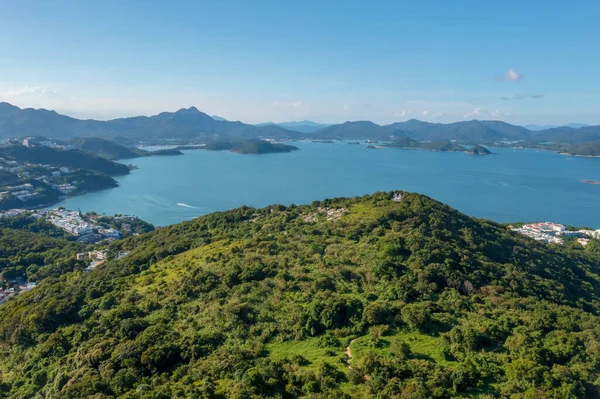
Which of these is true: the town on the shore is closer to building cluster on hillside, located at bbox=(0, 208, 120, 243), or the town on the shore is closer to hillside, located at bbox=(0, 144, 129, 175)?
building cluster on hillside, located at bbox=(0, 208, 120, 243)

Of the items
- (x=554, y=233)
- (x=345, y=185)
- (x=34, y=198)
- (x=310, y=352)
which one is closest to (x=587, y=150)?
(x=345, y=185)

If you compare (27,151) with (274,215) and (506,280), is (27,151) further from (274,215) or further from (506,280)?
(506,280)

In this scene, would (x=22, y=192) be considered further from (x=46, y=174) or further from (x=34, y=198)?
(x=46, y=174)

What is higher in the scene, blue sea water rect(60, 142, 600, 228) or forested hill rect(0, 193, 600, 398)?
forested hill rect(0, 193, 600, 398)

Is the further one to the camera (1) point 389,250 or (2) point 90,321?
(1) point 389,250

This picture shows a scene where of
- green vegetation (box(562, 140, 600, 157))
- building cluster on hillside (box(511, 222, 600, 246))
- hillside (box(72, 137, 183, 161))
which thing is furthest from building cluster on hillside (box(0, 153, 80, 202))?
green vegetation (box(562, 140, 600, 157))

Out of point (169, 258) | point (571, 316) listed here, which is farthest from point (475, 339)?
point (169, 258)
